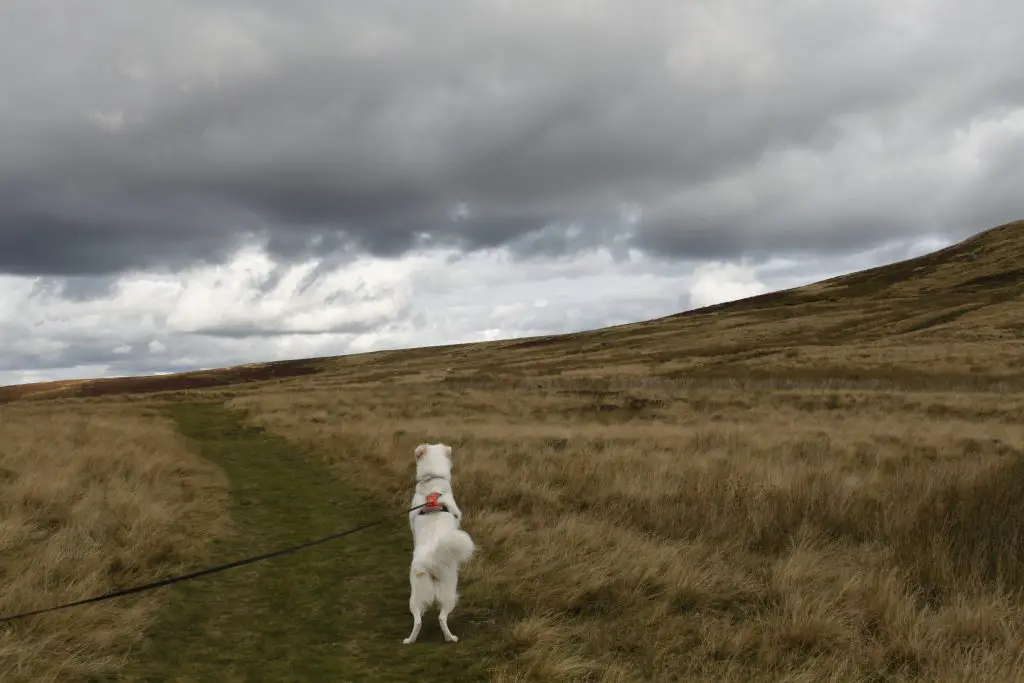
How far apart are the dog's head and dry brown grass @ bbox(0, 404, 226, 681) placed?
2.96 meters

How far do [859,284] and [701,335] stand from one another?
61.1 metres

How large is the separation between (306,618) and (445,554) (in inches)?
78.2

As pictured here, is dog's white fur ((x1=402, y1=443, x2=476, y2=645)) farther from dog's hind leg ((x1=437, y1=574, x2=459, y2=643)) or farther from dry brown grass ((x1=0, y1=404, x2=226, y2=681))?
dry brown grass ((x1=0, y1=404, x2=226, y2=681))

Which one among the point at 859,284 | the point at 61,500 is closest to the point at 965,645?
the point at 61,500

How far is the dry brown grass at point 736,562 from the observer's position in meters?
5.16

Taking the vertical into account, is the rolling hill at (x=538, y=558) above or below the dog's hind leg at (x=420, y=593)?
below

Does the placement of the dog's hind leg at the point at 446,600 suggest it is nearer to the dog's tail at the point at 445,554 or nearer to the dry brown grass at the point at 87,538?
the dog's tail at the point at 445,554

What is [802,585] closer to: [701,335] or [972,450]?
[972,450]

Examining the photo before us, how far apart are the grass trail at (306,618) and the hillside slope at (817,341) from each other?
155 feet

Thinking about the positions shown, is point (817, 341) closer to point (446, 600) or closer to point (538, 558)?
point (538, 558)

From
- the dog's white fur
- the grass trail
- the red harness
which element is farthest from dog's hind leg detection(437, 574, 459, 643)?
the red harness

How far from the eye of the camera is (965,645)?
511cm

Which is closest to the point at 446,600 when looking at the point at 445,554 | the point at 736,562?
the point at 445,554

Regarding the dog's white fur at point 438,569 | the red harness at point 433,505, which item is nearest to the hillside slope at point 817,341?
the red harness at point 433,505
